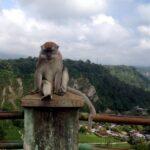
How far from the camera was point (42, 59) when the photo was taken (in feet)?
16.7

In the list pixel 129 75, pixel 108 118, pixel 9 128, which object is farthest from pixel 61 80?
pixel 129 75

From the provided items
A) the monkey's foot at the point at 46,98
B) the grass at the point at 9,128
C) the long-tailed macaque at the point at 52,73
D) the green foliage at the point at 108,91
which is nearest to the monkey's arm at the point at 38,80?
the long-tailed macaque at the point at 52,73

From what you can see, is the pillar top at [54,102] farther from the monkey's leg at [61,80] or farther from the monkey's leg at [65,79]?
the monkey's leg at [65,79]

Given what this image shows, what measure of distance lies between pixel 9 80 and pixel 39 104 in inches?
2593

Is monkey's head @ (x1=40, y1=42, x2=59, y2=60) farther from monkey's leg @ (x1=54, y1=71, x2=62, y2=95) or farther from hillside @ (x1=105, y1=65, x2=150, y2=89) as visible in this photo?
hillside @ (x1=105, y1=65, x2=150, y2=89)

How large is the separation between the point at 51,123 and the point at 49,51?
6.24ft

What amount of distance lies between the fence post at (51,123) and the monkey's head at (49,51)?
5.83 feet

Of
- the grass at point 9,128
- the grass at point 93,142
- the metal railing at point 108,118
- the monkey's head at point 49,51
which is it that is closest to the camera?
the grass at point 93,142

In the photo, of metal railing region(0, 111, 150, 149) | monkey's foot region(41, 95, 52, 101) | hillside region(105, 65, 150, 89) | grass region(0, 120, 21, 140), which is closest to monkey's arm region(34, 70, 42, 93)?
metal railing region(0, 111, 150, 149)

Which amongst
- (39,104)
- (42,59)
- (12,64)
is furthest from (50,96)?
(12,64)

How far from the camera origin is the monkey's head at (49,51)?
505cm

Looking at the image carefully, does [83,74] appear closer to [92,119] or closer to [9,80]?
[9,80]

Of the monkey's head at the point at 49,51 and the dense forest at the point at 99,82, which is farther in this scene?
the dense forest at the point at 99,82

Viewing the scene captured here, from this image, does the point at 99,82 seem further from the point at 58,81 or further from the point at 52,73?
the point at 58,81
